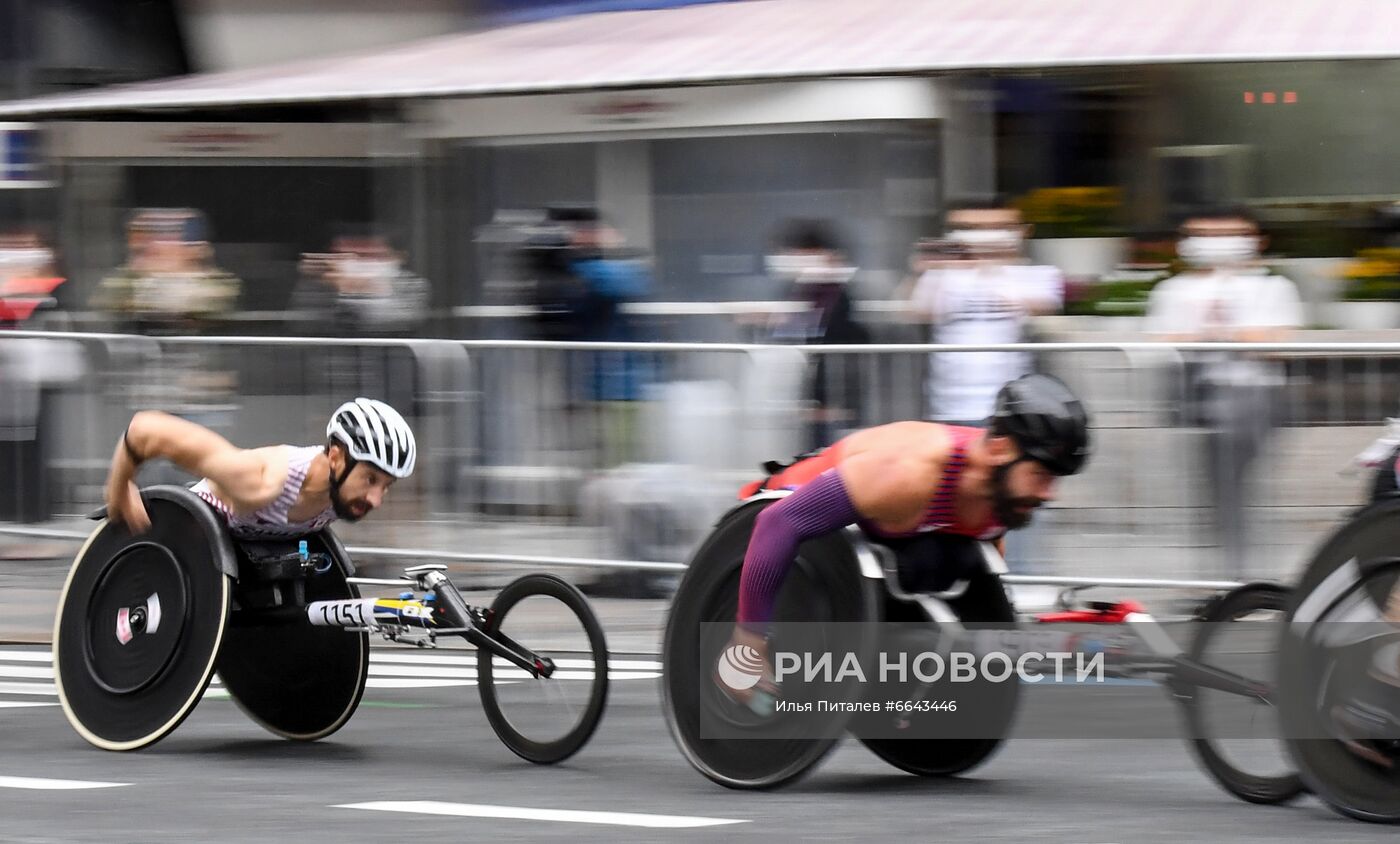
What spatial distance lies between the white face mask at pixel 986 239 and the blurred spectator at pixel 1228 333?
30.3 inches

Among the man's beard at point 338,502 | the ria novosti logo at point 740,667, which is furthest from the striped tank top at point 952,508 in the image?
the man's beard at point 338,502

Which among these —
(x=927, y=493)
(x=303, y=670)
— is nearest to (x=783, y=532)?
(x=927, y=493)

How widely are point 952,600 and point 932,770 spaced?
0.59 meters

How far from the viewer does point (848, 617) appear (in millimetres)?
6812

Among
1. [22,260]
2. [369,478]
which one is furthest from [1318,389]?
[22,260]

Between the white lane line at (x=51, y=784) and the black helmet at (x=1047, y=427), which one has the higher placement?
the black helmet at (x=1047, y=427)

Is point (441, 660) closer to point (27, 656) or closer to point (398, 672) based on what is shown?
point (398, 672)

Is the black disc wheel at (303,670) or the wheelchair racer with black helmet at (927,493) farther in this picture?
the black disc wheel at (303,670)

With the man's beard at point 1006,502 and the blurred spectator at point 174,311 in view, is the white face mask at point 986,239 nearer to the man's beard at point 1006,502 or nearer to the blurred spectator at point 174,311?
the blurred spectator at point 174,311

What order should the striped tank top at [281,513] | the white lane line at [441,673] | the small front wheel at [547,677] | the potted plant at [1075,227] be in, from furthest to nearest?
the potted plant at [1075,227] → the white lane line at [441,673] → the striped tank top at [281,513] → the small front wheel at [547,677]

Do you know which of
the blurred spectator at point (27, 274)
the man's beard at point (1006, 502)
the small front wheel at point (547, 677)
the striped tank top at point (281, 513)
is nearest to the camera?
the man's beard at point (1006, 502)

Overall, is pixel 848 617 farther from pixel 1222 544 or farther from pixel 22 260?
pixel 22 260

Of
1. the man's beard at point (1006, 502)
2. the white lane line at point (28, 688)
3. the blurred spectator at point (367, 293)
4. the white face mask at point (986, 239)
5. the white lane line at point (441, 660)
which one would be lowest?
the white lane line at point (441, 660)

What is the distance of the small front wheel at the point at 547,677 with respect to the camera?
7.49 m
